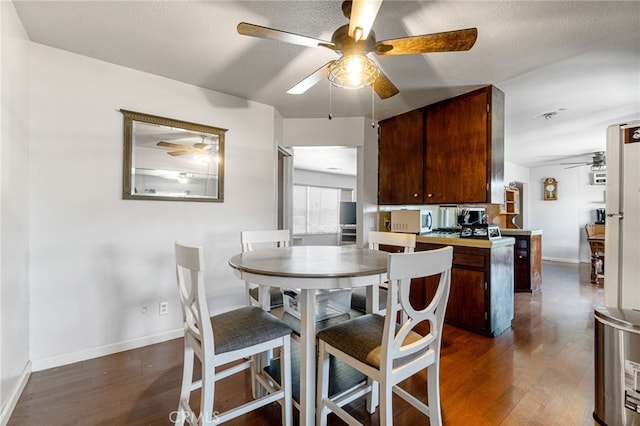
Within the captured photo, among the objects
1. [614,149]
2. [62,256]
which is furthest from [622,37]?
[62,256]

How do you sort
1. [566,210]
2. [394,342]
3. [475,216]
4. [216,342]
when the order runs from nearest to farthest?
[394,342] → [216,342] → [475,216] → [566,210]

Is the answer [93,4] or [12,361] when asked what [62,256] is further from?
[93,4]

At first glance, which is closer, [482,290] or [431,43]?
[431,43]

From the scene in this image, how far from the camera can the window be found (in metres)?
7.59

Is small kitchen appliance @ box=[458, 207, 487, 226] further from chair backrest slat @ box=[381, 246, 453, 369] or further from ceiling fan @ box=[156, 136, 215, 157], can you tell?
ceiling fan @ box=[156, 136, 215, 157]

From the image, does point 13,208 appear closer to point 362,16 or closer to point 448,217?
point 362,16

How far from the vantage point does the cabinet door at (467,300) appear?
266cm

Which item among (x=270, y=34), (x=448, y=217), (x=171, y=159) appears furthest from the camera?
(x=448, y=217)

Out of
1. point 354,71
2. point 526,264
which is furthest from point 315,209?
point 354,71

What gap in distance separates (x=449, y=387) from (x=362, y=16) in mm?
2108

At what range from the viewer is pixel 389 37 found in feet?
6.40

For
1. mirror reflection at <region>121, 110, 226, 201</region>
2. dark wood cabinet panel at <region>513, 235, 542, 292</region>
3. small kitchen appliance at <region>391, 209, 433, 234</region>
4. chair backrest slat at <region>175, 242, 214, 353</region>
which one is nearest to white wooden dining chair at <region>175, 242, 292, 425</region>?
chair backrest slat at <region>175, 242, 214, 353</region>

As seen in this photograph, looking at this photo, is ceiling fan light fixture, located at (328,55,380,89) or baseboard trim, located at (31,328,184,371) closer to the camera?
ceiling fan light fixture, located at (328,55,380,89)

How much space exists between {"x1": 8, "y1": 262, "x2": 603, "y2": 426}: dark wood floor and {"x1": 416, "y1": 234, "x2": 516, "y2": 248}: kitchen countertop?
0.80 meters
